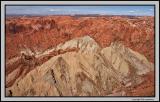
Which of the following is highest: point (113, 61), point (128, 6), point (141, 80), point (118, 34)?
point (128, 6)

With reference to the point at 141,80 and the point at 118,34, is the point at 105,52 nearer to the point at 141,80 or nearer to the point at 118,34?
the point at 118,34

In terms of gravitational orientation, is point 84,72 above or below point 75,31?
below

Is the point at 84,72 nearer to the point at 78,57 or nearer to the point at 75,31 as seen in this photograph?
the point at 78,57

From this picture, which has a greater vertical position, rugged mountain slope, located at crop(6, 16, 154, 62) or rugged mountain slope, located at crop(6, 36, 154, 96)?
rugged mountain slope, located at crop(6, 16, 154, 62)

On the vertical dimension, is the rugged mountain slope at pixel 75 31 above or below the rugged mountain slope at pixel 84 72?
above

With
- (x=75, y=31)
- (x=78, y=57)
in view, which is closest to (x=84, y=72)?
(x=78, y=57)

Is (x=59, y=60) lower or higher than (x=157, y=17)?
lower

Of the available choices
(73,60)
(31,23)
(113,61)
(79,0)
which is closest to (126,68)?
(113,61)
